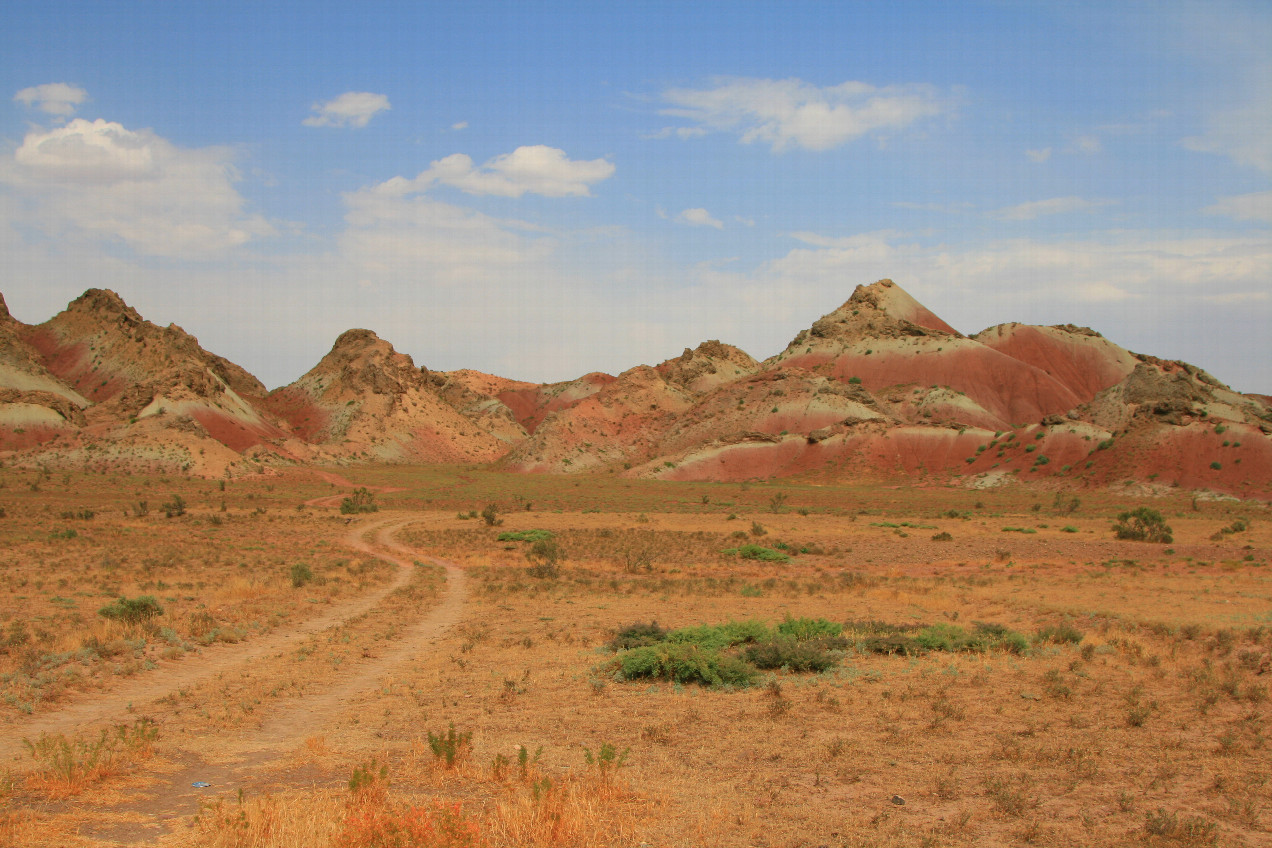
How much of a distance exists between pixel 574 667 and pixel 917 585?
42.2ft

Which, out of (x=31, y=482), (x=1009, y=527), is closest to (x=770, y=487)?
(x=1009, y=527)

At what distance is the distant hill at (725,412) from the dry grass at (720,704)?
43096mm

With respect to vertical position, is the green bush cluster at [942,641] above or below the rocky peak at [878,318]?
below

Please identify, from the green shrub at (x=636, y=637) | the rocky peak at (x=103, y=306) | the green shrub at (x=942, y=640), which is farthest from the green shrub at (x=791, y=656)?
the rocky peak at (x=103, y=306)

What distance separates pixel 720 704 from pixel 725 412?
276ft

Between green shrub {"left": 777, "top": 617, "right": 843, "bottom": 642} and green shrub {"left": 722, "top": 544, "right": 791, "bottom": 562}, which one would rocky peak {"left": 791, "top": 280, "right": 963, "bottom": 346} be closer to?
green shrub {"left": 722, "top": 544, "right": 791, "bottom": 562}

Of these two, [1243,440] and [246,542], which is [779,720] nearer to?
[246,542]

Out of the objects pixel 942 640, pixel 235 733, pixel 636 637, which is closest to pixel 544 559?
pixel 636 637

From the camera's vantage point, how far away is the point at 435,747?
8.51m

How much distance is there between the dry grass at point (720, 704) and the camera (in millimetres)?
7238

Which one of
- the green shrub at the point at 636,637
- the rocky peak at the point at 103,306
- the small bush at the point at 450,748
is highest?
the rocky peak at the point at 103,306

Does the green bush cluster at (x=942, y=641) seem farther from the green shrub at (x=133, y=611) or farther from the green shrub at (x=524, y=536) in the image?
the green shrub at (x=524, y=536)

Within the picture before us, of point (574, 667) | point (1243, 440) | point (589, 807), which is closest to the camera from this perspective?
point (589, 807)

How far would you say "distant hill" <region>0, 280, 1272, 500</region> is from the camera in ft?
221
